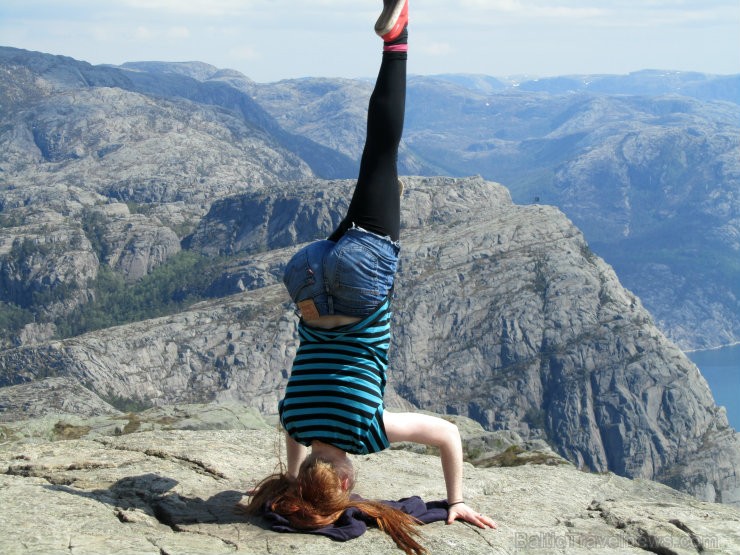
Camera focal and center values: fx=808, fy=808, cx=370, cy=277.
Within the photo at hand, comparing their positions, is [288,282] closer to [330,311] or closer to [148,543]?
[330,311]

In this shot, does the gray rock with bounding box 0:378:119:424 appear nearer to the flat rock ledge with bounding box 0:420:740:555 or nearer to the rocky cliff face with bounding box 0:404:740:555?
the rocky cliff face with bounding box 0:404:740:555

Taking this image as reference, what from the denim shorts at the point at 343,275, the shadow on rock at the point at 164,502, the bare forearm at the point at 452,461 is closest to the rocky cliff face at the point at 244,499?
the shadow on rock at the point at 164,502

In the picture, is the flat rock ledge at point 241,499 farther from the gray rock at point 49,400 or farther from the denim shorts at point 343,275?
the gray rock at point 49,400

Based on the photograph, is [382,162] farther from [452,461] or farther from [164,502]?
[164,502]

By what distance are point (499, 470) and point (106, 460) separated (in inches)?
282

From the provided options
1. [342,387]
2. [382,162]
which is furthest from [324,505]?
[382,162]

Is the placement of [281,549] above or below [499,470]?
above

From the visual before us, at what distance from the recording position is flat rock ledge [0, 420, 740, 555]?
32.1 ft

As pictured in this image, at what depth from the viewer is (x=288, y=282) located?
33.6 feet

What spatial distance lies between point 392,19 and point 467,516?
22.0 feet

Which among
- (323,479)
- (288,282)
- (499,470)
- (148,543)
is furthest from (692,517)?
(148,543)

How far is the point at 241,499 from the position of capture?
11.7 metres

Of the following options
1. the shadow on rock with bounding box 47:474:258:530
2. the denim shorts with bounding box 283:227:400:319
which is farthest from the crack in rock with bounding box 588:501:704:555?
the shadow on rock with bounding box 47:474:258:530

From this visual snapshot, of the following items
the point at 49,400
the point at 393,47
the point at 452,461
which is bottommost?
the point at 49,400
